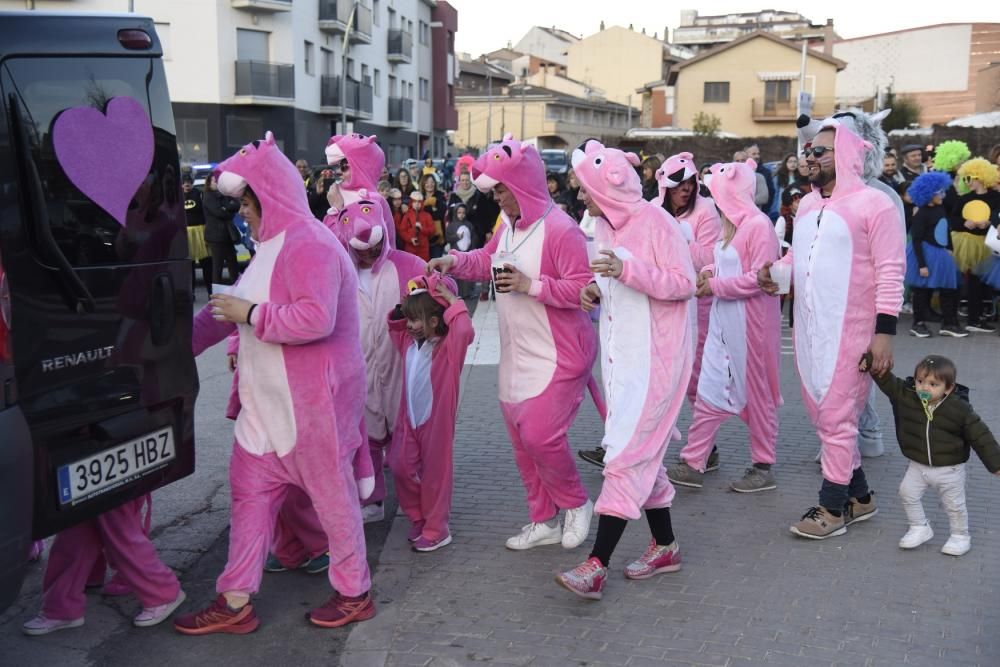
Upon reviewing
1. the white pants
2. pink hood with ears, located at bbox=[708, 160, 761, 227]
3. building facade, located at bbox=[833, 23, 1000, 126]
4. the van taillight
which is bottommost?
the white pants

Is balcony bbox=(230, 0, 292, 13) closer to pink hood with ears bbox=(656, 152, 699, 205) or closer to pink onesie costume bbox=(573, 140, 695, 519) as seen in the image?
pink hood with ears bbox=(656, 152, 699, 205)

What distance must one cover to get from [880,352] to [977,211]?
326 inches

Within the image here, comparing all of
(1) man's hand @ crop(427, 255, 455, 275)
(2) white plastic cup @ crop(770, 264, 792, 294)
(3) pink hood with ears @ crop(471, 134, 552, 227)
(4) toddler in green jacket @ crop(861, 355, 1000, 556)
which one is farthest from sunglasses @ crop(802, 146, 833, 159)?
(1) man's hand @ crop(427, 255, 455, 275)

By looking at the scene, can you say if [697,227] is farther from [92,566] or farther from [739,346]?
[92,566]

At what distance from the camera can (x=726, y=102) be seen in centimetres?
6875

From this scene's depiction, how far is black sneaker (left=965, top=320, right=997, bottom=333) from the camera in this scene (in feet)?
40.1

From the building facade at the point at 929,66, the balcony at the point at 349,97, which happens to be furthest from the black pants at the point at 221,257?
the building facade at the point at 929,66

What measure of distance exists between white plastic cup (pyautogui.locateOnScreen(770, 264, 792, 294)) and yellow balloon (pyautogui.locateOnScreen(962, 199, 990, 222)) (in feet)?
25.4

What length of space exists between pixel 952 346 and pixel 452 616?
862 centimetres

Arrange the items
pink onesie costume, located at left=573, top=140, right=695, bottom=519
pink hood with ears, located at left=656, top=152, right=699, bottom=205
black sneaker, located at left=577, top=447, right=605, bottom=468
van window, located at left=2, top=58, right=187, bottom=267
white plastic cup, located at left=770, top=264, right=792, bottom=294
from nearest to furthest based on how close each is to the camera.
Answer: van window, located at left=2, top=58, right=187, bottom=267 < pink onesie costume, located at left=573, top=140, right=695, bottom=519 < white plastic cup, located at left=770, top=264, right=792, bottom=294 < pink hood with ears, located at left=656, top=152, right=699, bottom=205 < black sneaker, located at left=577, top=447, right=605, bottom=468

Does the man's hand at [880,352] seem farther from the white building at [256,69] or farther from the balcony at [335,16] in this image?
the balcony at [335,16]

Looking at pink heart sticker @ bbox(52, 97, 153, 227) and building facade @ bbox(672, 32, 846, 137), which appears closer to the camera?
pink heart sticker @ bbox(52, 97, 153, 227)

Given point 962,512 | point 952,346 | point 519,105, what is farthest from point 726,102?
point 962,512

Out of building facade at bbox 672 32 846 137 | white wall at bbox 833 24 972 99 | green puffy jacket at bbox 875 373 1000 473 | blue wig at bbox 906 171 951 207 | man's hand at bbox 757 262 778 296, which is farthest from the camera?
white wall at bbox 833 24 972 99
